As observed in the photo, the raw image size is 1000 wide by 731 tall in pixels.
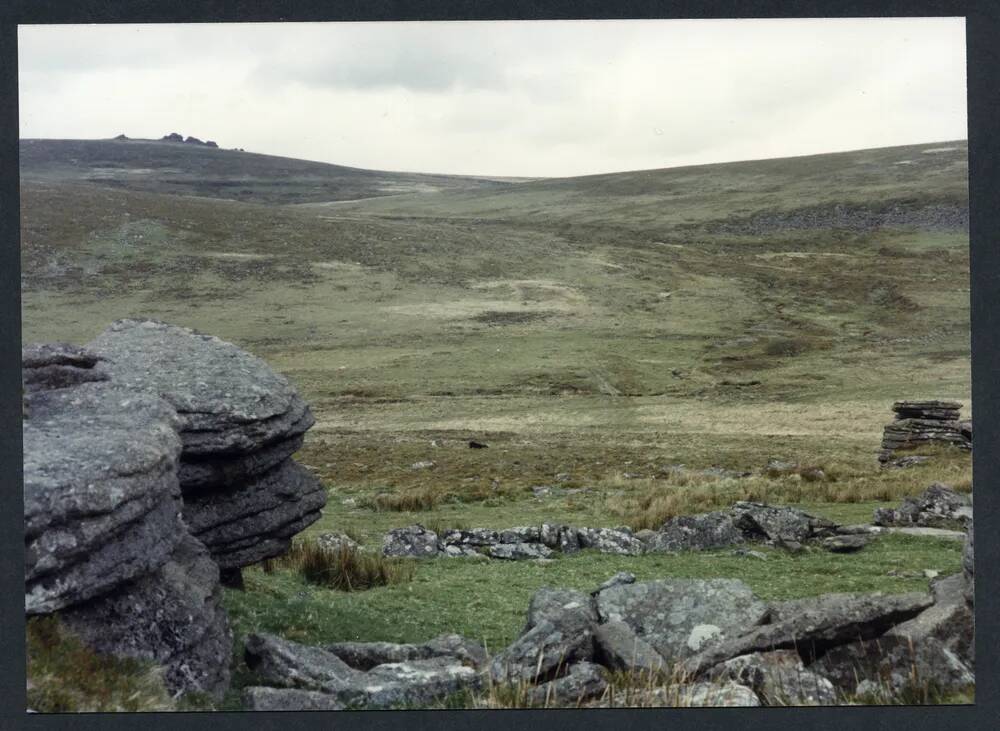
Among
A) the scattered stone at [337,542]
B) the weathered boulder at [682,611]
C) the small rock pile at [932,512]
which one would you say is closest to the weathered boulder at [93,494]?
the weathered boulder at [682,611]

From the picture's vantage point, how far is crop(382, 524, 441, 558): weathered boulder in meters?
19.4

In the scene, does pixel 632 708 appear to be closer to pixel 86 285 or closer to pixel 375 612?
pixel 375 612

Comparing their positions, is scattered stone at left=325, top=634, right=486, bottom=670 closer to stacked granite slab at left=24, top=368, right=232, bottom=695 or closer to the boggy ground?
the boggy ground

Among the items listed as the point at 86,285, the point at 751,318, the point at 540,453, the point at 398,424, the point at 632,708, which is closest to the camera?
the point at 632,708

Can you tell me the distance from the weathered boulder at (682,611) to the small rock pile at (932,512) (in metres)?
9.97

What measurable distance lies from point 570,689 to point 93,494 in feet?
19.2

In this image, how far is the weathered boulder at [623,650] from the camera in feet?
34.8

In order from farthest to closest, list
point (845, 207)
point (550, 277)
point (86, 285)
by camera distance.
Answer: point (845, 207) < point (550, 277) < point (86, 285)

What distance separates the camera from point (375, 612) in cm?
1423

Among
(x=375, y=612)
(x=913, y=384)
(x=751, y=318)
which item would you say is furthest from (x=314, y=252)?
(x=375, y=612)

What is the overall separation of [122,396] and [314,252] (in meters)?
97.1

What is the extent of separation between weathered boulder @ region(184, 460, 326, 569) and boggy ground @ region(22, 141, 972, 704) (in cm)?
74

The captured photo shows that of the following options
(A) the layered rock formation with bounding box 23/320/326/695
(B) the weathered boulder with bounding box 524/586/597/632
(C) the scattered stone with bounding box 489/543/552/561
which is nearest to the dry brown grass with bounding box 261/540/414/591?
(A) the layered rock formation with bounding box 23/320/326/695

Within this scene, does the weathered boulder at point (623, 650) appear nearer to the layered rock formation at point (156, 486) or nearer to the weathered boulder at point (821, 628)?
the weathered boulder at point (821, 628)
